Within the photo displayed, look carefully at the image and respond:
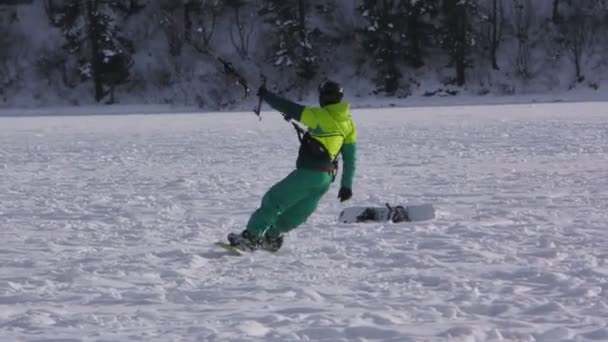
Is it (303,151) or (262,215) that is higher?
(303,151)

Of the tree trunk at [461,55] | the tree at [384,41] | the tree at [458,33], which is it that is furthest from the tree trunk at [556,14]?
the tree at [384,41]

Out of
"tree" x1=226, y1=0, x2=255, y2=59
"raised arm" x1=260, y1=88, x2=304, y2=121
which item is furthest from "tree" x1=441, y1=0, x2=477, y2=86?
"raised arm" x1=260, y1=88, x2=304, y2=121

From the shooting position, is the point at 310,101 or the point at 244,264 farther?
the point at 310,101

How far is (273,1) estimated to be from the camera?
160ft

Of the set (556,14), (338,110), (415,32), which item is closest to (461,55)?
(415,32)

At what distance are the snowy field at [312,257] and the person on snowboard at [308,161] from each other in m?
0.21

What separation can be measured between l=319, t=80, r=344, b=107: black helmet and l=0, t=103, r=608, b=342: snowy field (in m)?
1.23

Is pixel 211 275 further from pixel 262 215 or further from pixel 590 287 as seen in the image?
pixel 590 287

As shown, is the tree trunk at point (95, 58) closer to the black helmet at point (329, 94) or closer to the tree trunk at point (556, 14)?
the tree trunk at point (556, 14)

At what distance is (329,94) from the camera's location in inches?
273

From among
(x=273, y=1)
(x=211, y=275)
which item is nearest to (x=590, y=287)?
(x=211, y=275)

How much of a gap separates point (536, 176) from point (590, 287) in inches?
266

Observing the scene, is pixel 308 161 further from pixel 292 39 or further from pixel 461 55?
pixel 292 39

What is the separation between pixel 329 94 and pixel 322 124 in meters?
0.25
